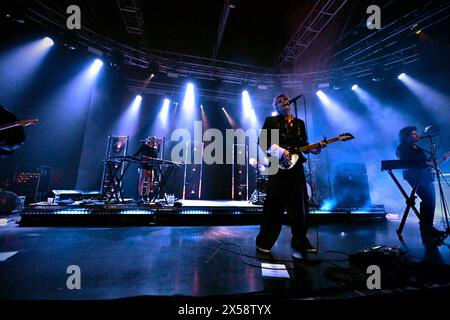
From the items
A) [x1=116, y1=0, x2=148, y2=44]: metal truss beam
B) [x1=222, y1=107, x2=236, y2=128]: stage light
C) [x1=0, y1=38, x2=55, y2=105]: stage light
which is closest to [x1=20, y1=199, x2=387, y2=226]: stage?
[x1=0, y1=38, x2=55, y2=105]: stage light

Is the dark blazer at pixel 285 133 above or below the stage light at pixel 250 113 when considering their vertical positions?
below

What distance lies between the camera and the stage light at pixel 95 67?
731cm

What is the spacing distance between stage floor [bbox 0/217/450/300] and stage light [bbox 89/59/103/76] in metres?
6.34

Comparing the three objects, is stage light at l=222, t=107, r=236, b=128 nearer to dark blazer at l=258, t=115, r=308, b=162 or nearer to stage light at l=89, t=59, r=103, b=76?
stage light at l=89, t=59, r=103, b=76

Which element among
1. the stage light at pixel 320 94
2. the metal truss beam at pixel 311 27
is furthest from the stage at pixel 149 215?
the stage light at pixel 320 94

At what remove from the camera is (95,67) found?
7371 mm

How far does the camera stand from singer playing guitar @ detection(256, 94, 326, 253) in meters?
2.23

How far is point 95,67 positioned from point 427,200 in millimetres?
10507

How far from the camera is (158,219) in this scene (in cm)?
374

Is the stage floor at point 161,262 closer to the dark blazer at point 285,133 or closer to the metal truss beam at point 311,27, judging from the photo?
the dark blazer at point 285,133

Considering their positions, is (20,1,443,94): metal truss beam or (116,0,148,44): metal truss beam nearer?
(116,0,148,44): metal truss beam

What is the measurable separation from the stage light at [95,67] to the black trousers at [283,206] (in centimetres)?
844
